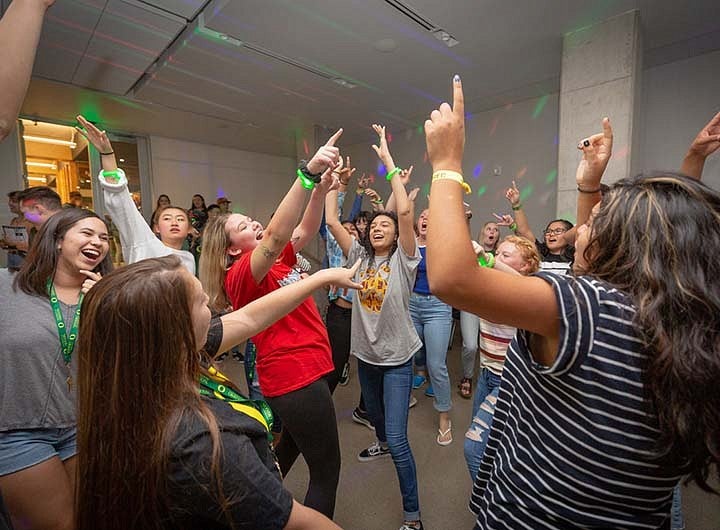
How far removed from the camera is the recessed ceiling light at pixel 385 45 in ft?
12.6

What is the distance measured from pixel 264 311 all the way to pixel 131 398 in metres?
0.53

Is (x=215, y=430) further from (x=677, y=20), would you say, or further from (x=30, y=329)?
(x=677, y=20)

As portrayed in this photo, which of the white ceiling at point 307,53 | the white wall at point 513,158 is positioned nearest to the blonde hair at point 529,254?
the white ceiling at point 307,53

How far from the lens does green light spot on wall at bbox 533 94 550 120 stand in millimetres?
5402

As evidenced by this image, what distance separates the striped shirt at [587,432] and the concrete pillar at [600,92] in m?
3.40

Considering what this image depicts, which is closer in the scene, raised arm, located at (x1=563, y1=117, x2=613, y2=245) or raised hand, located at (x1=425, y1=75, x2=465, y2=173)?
raised hand, located at (x1=425, y1=75, x2=465, y2=173)

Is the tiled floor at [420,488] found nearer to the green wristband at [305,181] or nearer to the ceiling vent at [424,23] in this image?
the green wristband at [305,181]

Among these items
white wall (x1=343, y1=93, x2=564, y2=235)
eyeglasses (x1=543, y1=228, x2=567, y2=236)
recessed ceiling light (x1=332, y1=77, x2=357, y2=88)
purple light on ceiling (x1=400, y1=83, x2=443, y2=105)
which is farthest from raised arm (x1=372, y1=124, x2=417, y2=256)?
white wall (x1=343, y1=93, x2=564, y2=235)

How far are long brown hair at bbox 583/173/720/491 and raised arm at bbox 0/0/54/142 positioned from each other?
1.13 meters

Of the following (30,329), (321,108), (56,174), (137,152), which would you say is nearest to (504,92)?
(321,108)

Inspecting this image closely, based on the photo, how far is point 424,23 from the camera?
3479 mm

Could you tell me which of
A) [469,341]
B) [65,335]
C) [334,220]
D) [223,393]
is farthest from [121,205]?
[469,341]

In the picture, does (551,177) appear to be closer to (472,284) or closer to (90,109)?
(472,284)

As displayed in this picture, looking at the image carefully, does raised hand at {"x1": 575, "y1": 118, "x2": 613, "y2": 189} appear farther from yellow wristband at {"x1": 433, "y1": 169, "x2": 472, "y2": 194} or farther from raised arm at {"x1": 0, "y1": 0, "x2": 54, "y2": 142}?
raised arm at {"x1": 0, "y1": 0, "x2": 54, "y2": 142}
